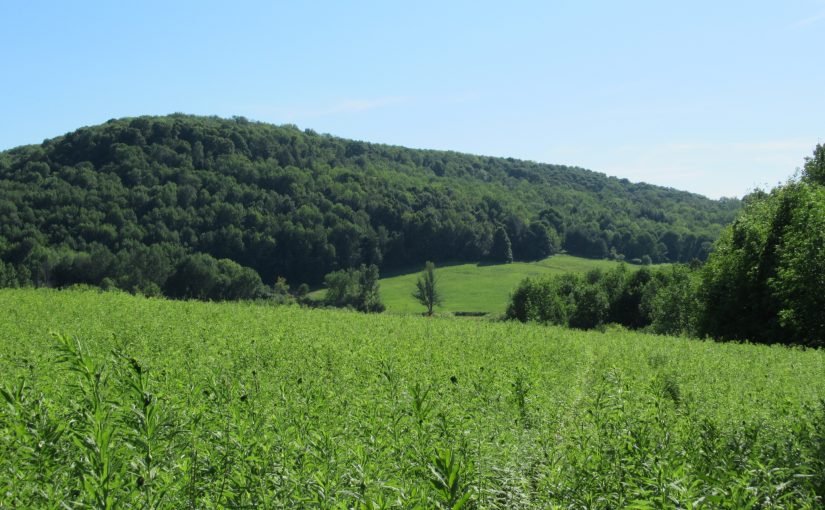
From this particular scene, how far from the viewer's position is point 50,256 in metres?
91.8

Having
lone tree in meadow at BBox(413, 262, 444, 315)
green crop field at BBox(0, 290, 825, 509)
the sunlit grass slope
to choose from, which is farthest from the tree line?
the sunlit grass slope

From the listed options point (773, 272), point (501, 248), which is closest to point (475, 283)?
point (501, 248)

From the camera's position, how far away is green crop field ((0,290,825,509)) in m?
4.90

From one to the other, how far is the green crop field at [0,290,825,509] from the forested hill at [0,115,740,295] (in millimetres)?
84715

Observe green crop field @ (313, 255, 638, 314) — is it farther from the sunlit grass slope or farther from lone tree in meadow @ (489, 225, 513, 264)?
lone tree in meadow @ (489, 225, 513, 264)

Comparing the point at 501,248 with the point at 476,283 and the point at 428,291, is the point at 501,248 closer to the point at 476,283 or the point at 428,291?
the point at 476,283

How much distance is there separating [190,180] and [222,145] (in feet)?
83.1

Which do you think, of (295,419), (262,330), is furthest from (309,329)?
(295,419)

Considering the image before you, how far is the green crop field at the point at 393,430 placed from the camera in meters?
4.90

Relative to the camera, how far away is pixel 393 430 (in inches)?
277

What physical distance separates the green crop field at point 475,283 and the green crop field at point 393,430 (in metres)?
94.6

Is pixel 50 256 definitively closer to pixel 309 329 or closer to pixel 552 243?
pixel 309 329

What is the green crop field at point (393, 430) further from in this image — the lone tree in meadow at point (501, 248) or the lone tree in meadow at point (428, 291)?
the lone tree in meadow at point (501, 248)

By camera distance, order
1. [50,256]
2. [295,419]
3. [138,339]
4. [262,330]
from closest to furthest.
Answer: [295,419] → [138,339] → [262,330] → [50,256]
